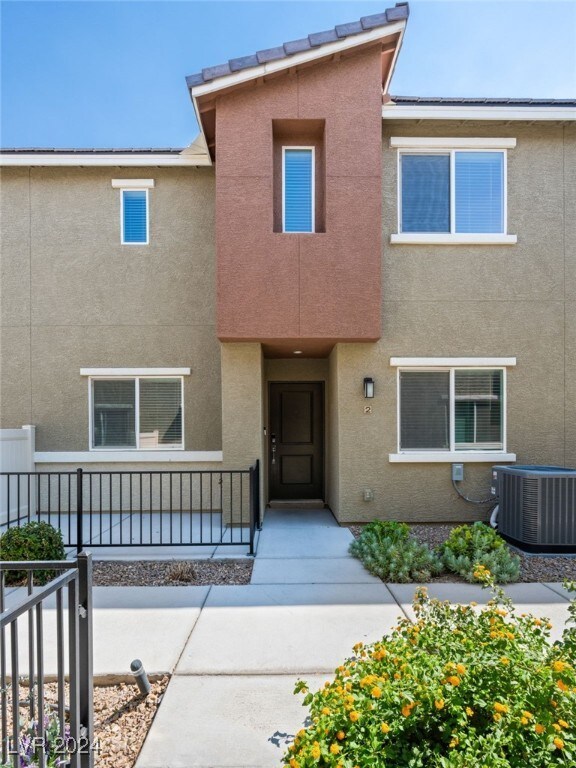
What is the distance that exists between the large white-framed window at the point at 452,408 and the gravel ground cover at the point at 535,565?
135 cm

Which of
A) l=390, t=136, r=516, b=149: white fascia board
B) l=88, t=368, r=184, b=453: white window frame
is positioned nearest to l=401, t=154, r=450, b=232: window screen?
l=390, t=136, r=516, b=149: white fascia board

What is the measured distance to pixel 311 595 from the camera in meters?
4.72

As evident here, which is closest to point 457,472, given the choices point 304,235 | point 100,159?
point 304,235

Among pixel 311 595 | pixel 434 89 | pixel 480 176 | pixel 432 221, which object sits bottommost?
pixel 311 595

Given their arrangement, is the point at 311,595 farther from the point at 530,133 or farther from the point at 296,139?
the point at 530,133

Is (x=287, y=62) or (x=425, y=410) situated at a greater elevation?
(x=287, y=62)

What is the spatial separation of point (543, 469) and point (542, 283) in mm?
3133

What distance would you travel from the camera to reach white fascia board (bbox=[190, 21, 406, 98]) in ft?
21.7

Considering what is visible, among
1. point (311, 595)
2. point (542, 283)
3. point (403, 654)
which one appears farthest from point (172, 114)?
point (403, 654)

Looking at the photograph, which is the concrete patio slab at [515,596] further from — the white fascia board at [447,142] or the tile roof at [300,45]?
the tile roof at [300,45]

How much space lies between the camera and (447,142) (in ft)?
24.2

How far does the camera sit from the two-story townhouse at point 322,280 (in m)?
6.89

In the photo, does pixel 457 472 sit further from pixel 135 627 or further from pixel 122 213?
pixel 122 213

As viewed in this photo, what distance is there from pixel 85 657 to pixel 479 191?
26.8 feet
